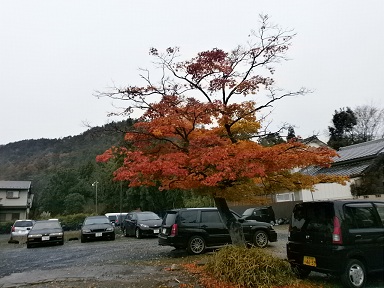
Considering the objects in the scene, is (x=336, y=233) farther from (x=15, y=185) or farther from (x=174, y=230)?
(x=15, y=185)

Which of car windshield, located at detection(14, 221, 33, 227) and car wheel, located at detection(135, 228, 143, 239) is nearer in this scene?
car wheel, located at detection(135, 228, 143, 239)

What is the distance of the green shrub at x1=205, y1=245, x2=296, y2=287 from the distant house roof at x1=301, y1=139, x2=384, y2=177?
1468cm

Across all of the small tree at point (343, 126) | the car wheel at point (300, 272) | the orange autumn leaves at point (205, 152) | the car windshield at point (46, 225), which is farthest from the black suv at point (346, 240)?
the small tree at point (343, 126)

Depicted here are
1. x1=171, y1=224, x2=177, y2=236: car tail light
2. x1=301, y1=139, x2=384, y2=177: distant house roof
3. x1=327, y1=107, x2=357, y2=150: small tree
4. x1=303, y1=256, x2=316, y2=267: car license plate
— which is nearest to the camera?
x1=303, y1=256, x2=316, y2=267: car license plate

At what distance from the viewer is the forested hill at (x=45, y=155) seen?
70.9 metres

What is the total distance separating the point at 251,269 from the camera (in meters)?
6.63

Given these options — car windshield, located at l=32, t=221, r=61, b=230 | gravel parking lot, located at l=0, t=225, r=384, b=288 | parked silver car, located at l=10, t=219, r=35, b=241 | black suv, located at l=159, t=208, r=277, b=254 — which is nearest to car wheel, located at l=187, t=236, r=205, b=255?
black suv, located at l=159, t=208, r=277, b=254

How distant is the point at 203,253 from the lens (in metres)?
11.1

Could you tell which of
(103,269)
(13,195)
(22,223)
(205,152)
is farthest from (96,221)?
(13,195)

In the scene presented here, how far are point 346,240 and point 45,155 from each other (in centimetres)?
9062

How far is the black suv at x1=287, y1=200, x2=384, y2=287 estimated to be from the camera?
227 inches

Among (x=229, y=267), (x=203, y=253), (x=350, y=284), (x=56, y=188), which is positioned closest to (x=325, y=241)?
(x=350, y=284)

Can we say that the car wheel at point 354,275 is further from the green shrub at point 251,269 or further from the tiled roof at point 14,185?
the tiled roof at point 14,185

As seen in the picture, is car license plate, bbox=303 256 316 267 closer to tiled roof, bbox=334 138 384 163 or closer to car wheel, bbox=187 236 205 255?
car wheel, bbox=187 236 205 255
